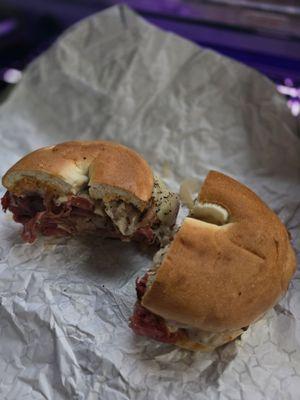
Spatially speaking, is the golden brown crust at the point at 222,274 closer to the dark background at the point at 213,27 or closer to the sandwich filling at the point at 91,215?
the sandwich filling at the point at 91,215

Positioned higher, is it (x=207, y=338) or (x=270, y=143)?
(x=270, y=143)

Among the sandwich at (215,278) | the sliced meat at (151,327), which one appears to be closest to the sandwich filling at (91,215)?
the sandwich at (215,278)

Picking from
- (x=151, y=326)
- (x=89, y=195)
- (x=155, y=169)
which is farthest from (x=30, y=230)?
(x=155, y=169)

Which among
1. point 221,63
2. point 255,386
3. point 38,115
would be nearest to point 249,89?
point 221,63

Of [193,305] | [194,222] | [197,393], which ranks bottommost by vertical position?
[197,393]

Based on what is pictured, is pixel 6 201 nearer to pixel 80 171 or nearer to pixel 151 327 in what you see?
pixel 80 171

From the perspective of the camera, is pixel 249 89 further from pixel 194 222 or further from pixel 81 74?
pixel 194 222
